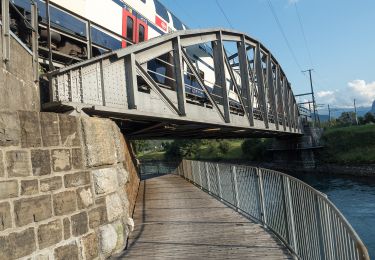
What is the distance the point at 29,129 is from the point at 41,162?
556mm

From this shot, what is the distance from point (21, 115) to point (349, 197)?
2940 centimetres

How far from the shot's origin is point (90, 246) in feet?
23.0

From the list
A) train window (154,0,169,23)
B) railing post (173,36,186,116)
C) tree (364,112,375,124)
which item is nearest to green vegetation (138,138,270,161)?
tree (364,112,375,124)

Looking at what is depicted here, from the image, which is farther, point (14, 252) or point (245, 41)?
point (245, 41)

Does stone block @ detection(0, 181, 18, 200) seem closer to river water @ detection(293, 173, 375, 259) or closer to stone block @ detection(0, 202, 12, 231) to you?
stone block @ detection(0, 202, 12, 231)

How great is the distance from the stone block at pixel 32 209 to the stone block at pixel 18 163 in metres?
0.39

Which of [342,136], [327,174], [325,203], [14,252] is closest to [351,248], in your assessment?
[325,203]

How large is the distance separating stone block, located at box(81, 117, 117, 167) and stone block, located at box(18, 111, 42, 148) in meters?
1.28

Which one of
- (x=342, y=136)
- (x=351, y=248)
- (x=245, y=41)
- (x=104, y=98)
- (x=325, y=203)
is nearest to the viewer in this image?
(x=351, y=248)

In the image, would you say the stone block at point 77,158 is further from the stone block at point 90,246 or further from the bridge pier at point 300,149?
the bridge pier at point 300,149

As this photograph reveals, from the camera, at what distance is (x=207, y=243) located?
842 centimetres

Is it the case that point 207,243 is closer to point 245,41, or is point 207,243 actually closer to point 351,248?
point 351,248

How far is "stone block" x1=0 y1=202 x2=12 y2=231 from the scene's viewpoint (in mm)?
5258

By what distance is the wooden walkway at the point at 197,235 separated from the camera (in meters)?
7.71
